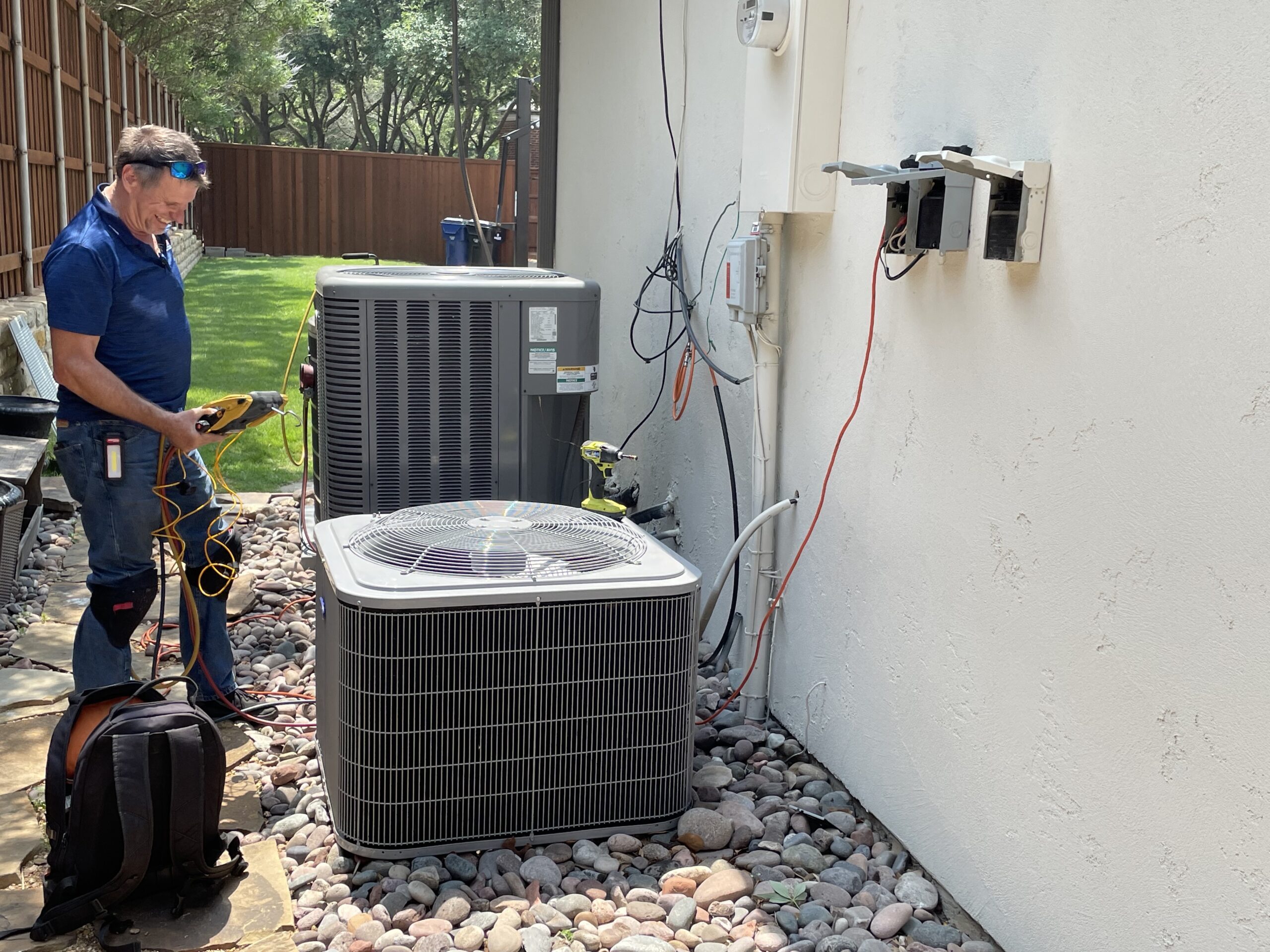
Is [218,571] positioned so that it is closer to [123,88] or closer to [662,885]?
[662,885]

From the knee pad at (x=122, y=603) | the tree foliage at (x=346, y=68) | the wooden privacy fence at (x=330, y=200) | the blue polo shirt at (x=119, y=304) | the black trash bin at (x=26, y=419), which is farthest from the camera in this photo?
the wooden privacy fence at (x=330, y=200)

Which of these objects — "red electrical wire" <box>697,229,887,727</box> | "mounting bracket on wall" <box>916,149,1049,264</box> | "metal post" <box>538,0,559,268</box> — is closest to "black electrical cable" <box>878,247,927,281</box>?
"red electrical wire" <box>697,229,887,727</box>

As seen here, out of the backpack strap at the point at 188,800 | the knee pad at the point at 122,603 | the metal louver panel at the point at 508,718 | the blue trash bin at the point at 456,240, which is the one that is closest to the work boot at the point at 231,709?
the knee pad at the point at 122,603

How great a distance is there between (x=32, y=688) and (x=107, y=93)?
9514mm

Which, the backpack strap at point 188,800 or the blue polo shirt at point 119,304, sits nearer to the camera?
the backpack strap at point 188,800

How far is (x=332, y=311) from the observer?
399cm

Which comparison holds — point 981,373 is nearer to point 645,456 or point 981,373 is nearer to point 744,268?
point 744,268

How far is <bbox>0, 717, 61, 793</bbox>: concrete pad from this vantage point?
342 centimetres

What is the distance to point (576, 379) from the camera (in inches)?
169

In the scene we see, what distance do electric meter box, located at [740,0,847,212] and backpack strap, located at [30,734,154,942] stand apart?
221 centimetres

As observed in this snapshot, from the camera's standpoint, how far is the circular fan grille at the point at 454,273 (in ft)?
13.7

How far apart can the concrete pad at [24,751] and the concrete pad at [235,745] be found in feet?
1.62

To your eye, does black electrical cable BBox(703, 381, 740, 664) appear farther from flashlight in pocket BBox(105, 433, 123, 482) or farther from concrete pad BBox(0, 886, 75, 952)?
concrete pad BBox(0, 886, 75, 952)

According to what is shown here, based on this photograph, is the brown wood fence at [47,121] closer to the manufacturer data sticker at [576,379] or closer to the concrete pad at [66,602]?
the concrete pad at [66,602]
